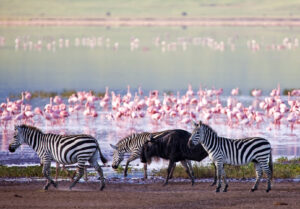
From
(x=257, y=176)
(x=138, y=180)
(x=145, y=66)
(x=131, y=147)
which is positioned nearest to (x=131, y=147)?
(x=131, y=147)

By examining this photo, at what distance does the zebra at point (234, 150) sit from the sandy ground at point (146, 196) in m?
0.38

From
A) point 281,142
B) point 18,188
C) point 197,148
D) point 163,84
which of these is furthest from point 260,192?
point 163,84

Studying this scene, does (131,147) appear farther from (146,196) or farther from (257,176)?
(257,176)

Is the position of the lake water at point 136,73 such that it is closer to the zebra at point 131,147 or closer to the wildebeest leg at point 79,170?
the zebra at point 131,147

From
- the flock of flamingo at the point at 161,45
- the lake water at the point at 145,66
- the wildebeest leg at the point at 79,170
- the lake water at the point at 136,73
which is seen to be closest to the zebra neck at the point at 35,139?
the wildebeest leg at the point at 79,170

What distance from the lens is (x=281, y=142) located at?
772 inches

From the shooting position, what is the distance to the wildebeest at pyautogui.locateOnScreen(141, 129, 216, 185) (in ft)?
44.0

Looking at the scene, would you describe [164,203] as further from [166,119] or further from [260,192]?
[166,119]

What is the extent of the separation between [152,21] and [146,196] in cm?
11484

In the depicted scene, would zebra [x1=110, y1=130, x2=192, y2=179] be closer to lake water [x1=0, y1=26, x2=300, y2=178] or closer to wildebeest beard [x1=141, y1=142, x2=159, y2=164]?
wildebeest beard [x1=141, y1=142, x2=159, y2=164]

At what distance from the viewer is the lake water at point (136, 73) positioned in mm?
21359

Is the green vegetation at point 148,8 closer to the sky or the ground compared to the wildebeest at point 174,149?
closer to the sky

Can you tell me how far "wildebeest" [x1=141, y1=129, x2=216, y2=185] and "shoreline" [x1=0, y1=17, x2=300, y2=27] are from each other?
107m

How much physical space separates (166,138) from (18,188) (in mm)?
2633
